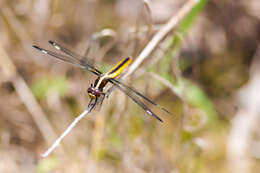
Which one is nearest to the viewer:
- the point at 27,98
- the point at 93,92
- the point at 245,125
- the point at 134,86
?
the point at 93,92

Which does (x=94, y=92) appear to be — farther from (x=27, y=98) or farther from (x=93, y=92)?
(x=27, y=98)

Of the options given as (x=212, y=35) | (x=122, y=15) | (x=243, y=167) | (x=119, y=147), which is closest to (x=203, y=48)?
(x=212, y=35)

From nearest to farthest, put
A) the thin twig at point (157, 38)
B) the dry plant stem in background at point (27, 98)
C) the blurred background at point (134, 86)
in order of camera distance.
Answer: the thin twig at point (157, 38)
the blurred background at point (134, 86)
the dry plant stem in background at point (27, 98)

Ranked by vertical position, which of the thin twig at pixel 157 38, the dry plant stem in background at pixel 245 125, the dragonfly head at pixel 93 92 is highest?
the dry plant stem in background at pixel 245 125

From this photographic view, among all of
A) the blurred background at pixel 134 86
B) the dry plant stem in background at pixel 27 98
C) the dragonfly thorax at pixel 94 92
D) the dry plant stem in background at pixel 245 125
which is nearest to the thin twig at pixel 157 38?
the blurred background at pixel 134 86

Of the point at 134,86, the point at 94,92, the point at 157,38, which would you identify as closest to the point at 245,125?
the point at 134,86

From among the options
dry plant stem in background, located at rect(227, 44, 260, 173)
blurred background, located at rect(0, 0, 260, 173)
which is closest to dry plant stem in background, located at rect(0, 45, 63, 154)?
blurred background, located at rect(0, 0, 260, 173)

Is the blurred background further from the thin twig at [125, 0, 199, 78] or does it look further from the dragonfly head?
the dragonfly head

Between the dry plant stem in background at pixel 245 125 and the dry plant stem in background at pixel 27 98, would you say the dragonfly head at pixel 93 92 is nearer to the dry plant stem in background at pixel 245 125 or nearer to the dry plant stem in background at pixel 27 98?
the dry plant stem in background at pixel 27 98
